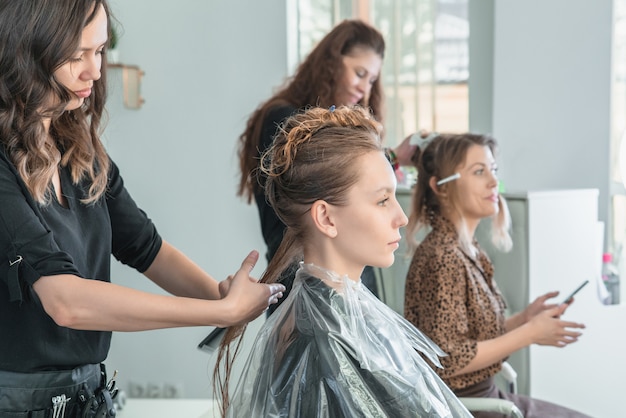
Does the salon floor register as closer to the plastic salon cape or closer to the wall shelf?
the plastic salon cape

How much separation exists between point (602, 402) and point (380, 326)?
1546 mm

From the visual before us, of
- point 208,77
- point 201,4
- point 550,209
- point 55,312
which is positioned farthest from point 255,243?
point 55,312

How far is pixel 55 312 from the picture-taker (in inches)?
47.5

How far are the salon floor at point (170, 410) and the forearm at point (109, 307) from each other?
55cm

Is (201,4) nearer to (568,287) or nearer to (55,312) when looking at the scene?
(568,287)

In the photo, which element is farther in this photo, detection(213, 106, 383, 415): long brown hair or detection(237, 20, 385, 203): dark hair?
detection(237, 20, 385, 203): dark hair

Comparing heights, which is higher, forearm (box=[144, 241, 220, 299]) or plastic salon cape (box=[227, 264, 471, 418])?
forearm (box=[144, 241, 220, 299])

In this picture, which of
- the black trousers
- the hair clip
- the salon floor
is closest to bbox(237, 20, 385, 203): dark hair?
the hair clip

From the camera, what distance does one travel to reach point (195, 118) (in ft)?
11.2

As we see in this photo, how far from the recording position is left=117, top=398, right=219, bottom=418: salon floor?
1742 mm

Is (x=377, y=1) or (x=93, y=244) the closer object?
(x=93, y=244)

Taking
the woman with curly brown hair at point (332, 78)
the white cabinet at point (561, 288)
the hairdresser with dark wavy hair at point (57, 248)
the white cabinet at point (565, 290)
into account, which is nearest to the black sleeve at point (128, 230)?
the hairdresser with dark wavy hair at point (57, 248)

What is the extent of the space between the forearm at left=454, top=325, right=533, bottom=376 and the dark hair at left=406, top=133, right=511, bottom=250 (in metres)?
0.38

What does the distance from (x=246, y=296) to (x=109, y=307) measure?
0.21 meters
